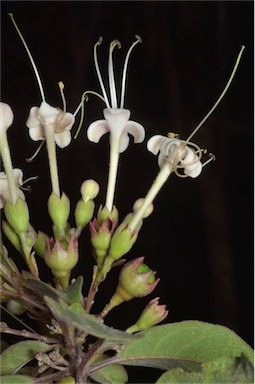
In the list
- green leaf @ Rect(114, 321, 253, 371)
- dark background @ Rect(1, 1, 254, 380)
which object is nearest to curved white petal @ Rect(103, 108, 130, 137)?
green leaf @ Rect(114, 321, 253, 371)

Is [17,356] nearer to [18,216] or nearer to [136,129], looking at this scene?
[18,216]

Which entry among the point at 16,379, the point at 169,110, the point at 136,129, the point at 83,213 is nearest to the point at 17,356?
the point at 16,379

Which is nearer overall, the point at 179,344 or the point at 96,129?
the point at 179,344

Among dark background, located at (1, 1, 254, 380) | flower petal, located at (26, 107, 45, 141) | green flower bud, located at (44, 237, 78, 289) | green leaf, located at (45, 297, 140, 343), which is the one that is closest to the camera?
green leaf, located at (45, 297, 140, 343)

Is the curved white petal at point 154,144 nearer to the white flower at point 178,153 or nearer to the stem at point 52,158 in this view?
the white flower at point 178,153

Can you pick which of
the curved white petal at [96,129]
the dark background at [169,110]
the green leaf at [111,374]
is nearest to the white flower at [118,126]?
the curved white petal at [96,129]

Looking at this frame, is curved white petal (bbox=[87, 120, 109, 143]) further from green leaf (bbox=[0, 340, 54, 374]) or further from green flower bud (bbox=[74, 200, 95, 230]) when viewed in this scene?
green leaf (bbox=[0, 340, 54, 374])
